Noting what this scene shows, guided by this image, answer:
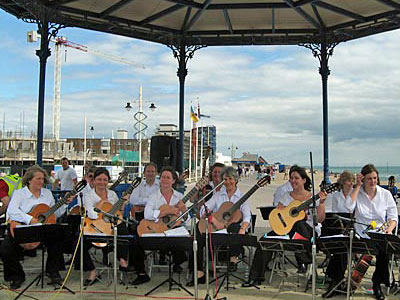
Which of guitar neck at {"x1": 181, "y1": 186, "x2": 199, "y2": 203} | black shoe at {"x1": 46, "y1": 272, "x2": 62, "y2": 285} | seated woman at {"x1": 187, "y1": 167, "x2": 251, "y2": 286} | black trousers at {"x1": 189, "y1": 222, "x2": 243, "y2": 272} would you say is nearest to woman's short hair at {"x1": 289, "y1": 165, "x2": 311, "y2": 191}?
seated woman at {"x1": 187, "y1": 167, "x2": 251, "y2": 286}

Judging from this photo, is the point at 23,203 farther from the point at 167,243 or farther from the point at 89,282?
the point at 167,243

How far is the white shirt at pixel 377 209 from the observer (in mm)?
6203

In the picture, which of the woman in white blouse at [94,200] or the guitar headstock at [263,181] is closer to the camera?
the guitar headstock at [263,181]

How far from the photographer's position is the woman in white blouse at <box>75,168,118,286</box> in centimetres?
655

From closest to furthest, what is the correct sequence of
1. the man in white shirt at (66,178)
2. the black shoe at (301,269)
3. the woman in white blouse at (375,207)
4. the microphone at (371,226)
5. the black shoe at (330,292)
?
the microphone at (371,226) < the black shoe at (330,292) < the woman in white blouse at (375,207) < the black shoe at (301,269) < the man in white shirt at (66,178)

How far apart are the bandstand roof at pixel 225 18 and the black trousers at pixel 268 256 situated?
5107 millimetres

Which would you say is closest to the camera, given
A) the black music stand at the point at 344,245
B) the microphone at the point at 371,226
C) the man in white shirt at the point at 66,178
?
the black music stand at the point at 344,245

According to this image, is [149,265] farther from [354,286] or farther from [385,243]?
[385,243]

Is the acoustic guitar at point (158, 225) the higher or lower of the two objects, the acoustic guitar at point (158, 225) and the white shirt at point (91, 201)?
the lower

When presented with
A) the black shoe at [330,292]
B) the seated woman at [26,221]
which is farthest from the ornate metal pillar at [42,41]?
the black shoe at [330,292]

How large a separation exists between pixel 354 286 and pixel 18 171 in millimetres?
9954

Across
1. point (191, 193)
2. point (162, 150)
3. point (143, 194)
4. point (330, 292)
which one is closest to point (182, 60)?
point (162, 150)

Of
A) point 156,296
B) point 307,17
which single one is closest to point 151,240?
point 156,296

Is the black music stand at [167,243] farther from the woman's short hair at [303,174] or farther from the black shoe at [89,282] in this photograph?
the woman's short hair at [303,174]
